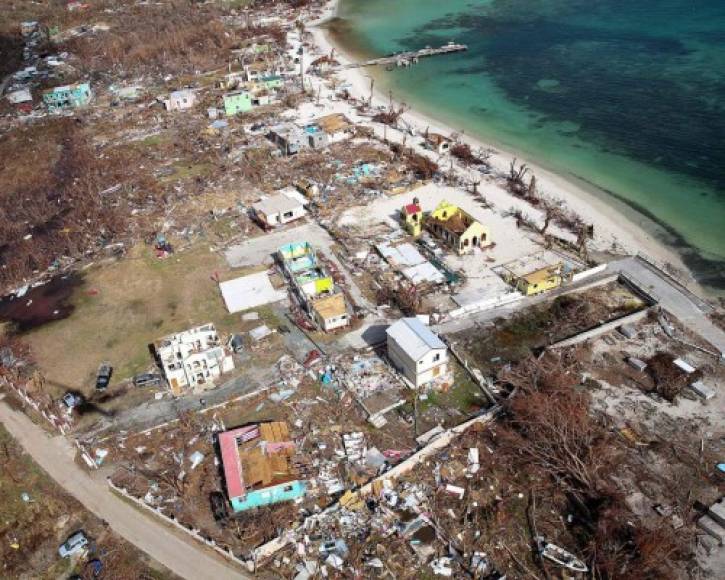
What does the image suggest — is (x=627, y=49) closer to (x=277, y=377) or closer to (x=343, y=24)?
(x=343, y=24)

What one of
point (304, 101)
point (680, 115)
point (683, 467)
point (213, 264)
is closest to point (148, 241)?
point (213, 264)

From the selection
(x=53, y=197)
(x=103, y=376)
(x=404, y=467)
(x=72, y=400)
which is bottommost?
(x=72, y=400)

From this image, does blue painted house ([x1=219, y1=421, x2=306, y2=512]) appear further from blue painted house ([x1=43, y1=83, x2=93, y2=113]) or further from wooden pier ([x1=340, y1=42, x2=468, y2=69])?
wooden pier ([x1=340, y1=42, x2=468, y2=69])

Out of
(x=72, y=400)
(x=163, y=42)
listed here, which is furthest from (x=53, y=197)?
(x=163, y=42)

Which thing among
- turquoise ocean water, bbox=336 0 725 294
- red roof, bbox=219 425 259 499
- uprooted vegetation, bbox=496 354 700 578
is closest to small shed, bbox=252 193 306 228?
red roof, bbox=219 425 259 499

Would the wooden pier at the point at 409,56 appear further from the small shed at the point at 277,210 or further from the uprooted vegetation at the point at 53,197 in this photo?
the small shed at the point at 277,210

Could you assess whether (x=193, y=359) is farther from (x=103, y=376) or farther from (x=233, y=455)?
(x=233, y=455)
